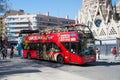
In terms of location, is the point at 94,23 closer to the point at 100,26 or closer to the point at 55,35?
the point at 100,26

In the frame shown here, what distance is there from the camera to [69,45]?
79.0 feet

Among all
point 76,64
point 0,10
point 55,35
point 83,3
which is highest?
point 83,3

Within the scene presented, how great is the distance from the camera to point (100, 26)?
243 feet

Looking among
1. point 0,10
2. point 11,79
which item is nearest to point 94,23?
point 0,10

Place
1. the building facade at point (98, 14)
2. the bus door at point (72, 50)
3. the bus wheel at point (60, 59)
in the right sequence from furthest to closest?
the building facade at point (98, 14)
the bus wheel at point (60, 59)
the bus door at point (72, 50)

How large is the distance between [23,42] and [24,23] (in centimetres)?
7955

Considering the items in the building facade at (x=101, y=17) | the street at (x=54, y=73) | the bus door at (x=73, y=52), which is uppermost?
Result: the building facade at (x=101, y=17)

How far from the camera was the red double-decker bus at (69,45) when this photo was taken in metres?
23.2

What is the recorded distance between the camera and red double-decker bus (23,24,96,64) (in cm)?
2320

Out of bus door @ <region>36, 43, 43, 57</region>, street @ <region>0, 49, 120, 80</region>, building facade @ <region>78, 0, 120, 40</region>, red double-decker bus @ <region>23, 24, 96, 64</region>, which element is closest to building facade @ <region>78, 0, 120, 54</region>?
building facade @ <region>78, 0, 120, 40</region>

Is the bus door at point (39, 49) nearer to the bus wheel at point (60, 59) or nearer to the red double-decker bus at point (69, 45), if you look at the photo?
the red double-decker bus at point (69, 45)

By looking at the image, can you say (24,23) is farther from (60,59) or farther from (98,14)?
(60,59)

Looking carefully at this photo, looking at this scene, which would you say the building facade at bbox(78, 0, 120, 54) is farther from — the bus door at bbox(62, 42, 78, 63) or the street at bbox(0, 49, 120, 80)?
the street at bbox(0, 49, 120, 80)

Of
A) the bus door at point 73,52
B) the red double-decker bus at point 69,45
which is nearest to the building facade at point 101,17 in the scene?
the red double-decker bus at point 69,45
